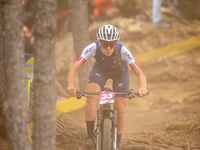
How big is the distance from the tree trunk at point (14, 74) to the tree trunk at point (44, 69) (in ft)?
0.56

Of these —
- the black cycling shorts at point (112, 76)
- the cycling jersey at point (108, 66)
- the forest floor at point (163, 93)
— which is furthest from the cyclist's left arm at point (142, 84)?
the forest floor at point (163, 93)

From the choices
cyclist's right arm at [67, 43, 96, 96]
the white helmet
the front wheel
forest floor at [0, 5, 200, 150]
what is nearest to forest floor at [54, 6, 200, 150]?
forest floor at [0, 5, 200, 150]

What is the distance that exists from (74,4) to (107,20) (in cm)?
753

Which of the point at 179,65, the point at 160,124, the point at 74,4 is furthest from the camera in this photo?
the point at 179,65

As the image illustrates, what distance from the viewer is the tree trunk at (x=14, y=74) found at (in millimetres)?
2936

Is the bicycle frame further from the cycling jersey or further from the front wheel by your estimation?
the cycling jersey

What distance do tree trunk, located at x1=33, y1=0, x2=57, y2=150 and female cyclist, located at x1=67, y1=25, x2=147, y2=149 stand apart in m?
1.23

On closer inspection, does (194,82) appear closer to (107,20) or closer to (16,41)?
(107,20)

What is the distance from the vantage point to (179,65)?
12672mm

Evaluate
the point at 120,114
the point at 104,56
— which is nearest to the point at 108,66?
the point at 104,56

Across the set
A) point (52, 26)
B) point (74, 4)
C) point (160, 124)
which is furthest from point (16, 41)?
point (160, 124)

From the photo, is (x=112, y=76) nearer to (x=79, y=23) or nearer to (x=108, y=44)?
(x=108, y=44)

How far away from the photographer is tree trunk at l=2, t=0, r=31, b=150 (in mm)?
2936

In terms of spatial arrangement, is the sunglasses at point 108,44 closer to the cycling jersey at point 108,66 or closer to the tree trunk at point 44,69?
the cycling jersey at point 108,66
